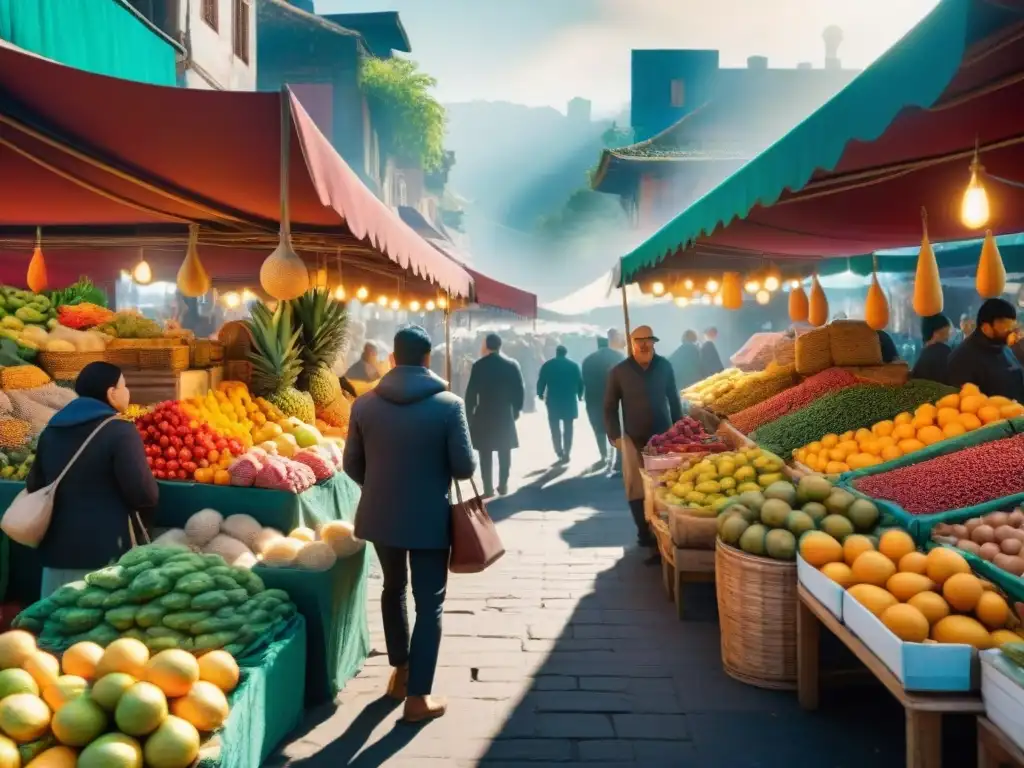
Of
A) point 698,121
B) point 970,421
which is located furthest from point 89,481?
point 698,121

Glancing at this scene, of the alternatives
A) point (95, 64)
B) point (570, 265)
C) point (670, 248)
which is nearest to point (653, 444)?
point (670, 248)

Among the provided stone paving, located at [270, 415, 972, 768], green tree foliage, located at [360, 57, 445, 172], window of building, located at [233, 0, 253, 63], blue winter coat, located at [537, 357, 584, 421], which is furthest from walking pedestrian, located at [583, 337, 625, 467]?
green tree foliage, located at [360, 57, 445, 172]

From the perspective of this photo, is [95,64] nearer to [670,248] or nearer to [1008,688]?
[670,248]

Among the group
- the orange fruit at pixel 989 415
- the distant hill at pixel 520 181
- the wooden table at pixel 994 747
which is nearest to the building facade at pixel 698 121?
the distant hill at pixel 520 181

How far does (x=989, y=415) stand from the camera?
209 inches

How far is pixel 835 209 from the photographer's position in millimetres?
6703

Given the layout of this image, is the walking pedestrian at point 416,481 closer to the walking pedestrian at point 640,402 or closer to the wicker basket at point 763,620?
the wicker basket at point 763,620

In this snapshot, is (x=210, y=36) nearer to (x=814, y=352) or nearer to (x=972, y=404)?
(x=814, y=352)

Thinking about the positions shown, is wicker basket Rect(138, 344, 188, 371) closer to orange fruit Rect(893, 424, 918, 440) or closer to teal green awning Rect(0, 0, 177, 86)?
teal green awning Rect(0, 0, 177, 86)

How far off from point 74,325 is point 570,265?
210 ft

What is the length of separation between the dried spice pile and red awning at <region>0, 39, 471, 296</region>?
10.3 feet

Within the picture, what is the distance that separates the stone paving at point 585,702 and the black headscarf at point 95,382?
193 centimetres

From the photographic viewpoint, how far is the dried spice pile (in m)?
6.37

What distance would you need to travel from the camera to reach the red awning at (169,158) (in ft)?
11.8
